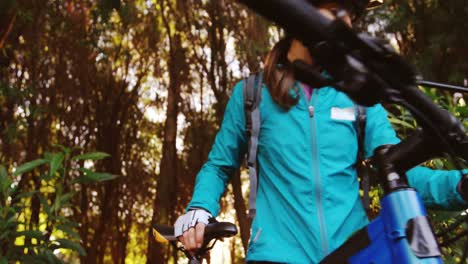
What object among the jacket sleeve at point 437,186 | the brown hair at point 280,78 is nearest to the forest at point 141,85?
the brown hair at point 280,78

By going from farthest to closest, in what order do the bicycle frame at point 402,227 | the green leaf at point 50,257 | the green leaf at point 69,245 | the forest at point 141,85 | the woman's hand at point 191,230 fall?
the forest at point 141,85 → the green leaf at point 69,245 → the green leaf at point 50,257 → the woman's hand at point 191,230 → the bicycle frame at point 402,227

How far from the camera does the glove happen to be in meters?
1.80

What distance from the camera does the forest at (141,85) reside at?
8172 mm

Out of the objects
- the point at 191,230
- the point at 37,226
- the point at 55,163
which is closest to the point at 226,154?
the point at 191,230

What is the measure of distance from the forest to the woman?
194 inches

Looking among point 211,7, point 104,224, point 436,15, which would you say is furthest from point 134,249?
point 436,15

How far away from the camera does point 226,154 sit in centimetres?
211

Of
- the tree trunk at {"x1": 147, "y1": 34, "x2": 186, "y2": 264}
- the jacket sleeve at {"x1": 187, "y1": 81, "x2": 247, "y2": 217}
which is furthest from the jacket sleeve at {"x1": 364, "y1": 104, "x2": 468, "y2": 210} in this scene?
the tree trunk at {"x1": 147, "y1": 34, "x2": 186, "y2": 264}

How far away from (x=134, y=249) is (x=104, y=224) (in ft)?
14.1

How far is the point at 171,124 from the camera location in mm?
13695

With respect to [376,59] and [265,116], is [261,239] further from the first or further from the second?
[376,59]

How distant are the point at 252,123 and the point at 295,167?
0.23 meters

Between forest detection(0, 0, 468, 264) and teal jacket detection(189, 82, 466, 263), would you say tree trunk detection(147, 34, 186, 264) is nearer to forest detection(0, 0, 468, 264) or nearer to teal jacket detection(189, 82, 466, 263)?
forest detection(0, 0, 468, 264)

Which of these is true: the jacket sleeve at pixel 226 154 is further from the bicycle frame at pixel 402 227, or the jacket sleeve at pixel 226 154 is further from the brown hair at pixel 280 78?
the bicycle frame at pixel 402 227
